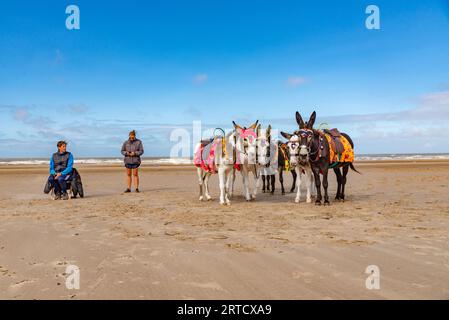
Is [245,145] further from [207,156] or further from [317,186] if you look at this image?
[317,186]

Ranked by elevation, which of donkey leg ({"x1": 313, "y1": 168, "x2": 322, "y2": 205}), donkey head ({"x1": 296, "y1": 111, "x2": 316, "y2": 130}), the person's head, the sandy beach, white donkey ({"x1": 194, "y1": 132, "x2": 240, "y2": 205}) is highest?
donkey head ({"x1": 296, "y1": 111, "x2": 316, "y2": 130})

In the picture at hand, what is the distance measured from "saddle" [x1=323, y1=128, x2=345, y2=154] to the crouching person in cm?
893

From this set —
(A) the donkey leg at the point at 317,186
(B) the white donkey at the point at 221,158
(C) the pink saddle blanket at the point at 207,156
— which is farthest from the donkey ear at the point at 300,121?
(C) the pink saddle blanket at the point at 207,156

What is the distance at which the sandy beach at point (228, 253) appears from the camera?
390 cm

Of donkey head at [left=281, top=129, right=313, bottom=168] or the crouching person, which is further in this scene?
the crouching person

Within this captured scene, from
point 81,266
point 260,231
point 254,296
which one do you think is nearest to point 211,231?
point 260,231

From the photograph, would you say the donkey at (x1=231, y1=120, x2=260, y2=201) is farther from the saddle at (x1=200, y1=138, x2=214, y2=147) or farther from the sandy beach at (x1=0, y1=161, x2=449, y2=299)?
the sandy beach at (x1=0, y1=161, x2=449, y2=299)

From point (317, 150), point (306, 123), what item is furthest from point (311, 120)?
point (317, 150)

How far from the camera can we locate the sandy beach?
3.90 meters

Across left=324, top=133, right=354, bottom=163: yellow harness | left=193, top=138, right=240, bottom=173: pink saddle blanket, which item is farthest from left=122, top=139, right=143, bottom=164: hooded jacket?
left=324, top=133, right=354, bottom=163: yellow harness

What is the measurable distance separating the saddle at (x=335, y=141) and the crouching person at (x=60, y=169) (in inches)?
351

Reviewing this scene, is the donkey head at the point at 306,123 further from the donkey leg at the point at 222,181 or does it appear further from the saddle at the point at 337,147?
the donkey leg at the point at 222,181

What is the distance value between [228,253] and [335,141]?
23.4ft

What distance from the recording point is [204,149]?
12070mm
